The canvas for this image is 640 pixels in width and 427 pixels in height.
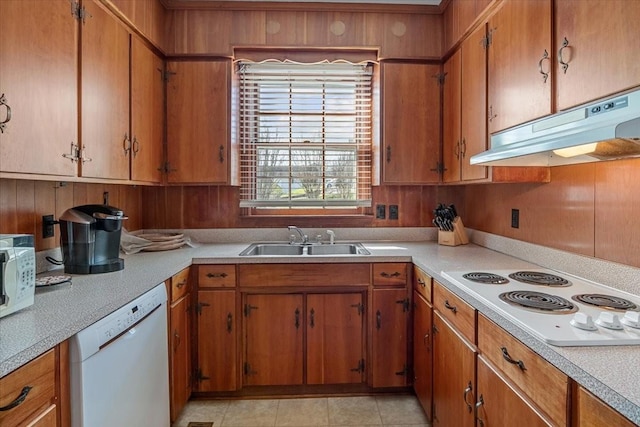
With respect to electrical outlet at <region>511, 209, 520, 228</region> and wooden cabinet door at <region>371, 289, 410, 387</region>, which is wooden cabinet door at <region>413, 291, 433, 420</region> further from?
electrical outlet at <region>511, 209, 520, 228</region>

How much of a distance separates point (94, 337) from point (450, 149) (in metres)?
2.21

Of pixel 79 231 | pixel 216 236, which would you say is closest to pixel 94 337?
pixel 79 231

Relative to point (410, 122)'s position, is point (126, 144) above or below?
below

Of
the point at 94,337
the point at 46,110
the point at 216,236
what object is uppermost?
the point at 46,110

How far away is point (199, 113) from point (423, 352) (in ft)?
6.94

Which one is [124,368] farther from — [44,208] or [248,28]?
[248,28]

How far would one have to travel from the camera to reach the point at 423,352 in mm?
1979

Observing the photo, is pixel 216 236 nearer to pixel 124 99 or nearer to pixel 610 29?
pixel 124 99

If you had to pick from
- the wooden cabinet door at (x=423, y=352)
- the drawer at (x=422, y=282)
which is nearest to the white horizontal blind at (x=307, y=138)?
the drawer at (x=422, y=282)

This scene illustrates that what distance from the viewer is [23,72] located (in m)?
1.28

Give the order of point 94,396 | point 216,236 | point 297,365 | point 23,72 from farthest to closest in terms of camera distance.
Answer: point 216,236 → point 297,365 → point 23,72 → point 94,396

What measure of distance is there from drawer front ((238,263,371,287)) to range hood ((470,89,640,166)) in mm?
969

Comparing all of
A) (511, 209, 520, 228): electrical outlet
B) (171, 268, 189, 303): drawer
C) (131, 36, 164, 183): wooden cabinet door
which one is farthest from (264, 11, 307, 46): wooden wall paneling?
(511, 209, 520, 228): electrical outlet

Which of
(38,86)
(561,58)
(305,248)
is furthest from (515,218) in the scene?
(38,86)
